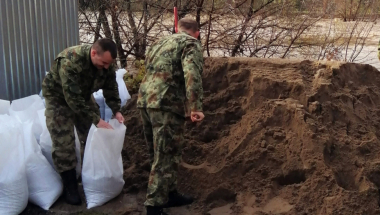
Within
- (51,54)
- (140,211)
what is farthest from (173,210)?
(51,54)

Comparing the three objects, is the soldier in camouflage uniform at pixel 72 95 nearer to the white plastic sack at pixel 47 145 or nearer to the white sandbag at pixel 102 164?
the white sandbag at pixel 102 164

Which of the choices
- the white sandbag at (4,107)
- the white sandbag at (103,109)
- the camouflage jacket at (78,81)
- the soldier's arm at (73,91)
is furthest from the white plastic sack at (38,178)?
the white sandbag at (103,109)

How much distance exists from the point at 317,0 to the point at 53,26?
4.91 meters

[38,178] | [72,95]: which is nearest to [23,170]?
[38,178]

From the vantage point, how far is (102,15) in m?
8.73

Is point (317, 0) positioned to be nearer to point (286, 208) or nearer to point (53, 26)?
point (53, 26)

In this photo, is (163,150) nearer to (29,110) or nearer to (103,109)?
(29,110)

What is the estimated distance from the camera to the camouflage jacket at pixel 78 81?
369cm

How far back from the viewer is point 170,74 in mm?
3514

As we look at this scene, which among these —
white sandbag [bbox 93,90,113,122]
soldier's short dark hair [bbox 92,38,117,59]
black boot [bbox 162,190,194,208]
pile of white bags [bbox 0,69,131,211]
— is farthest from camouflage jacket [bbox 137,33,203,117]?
white sandbag [bbox 93,90,113,122]

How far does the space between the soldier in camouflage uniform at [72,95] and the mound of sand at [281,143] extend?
0.61 metres

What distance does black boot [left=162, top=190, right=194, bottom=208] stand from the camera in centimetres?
388

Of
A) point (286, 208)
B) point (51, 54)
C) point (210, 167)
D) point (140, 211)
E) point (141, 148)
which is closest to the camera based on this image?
point (286, 208)

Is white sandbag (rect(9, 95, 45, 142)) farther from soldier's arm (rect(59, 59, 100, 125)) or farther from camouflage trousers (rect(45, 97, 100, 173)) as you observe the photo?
soldier's arm (rect(59, 59, 100, 125))
